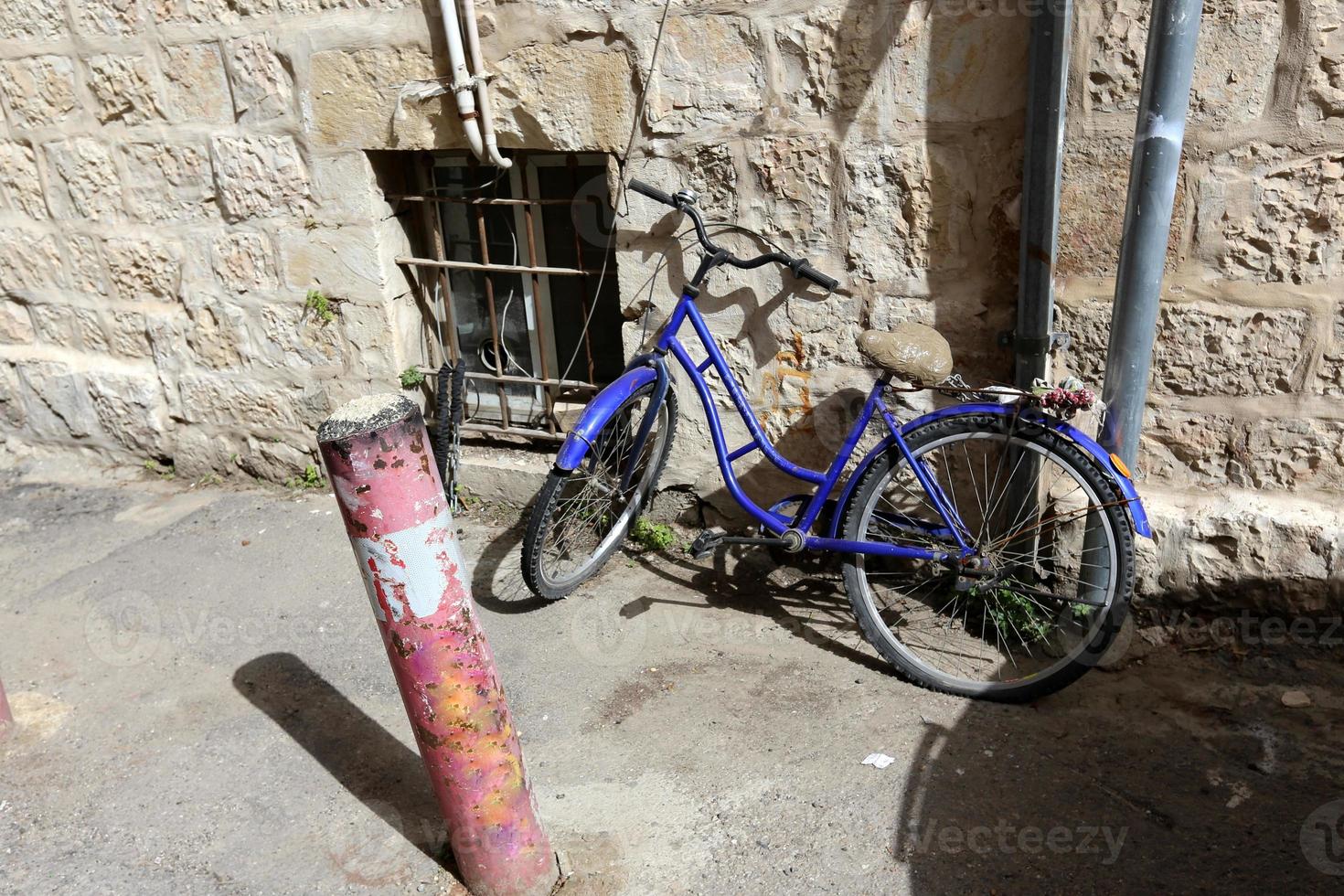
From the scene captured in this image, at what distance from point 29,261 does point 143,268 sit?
64cm

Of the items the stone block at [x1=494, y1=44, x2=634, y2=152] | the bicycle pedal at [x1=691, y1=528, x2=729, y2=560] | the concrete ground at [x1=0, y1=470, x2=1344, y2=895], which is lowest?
the concrete ground at [x1=0, y1=470, x2=1344, y2=895]

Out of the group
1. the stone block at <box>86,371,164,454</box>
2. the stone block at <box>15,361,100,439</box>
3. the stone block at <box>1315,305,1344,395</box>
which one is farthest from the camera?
the stone block at <box>15,361,100,439</box>

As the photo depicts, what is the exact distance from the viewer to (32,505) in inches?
186

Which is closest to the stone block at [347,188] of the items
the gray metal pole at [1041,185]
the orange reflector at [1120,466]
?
the gray metal pole at [1041,185]

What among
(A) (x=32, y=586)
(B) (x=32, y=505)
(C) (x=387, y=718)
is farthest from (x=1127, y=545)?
(B) (x=32, y=505)

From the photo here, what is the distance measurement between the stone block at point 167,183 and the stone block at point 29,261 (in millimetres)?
547

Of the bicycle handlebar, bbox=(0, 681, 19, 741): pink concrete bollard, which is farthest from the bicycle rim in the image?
bbox=(0, 681, 19, 741): pink concrete bollard

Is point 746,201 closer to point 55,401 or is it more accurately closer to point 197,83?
point 197,83

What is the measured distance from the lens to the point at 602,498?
3.81 metres

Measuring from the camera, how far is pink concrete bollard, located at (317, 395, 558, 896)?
214 centimetres

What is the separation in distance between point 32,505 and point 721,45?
3533mm

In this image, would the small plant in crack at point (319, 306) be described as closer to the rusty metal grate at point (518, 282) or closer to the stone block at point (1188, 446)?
the rusty metal grate at point (518, 282)

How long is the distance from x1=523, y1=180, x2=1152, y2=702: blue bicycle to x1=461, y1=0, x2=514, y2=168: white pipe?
2.17 ft

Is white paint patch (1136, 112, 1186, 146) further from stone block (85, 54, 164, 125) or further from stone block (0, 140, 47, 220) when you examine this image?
stone block (0, 140, 47, 220)
